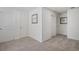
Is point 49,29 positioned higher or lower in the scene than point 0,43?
higher

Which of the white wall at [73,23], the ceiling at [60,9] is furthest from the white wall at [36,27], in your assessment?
the white wall at [73,23]

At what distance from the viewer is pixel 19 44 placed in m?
1.40

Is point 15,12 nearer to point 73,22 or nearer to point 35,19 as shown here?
point 35,19

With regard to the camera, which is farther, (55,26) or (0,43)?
(55,26)

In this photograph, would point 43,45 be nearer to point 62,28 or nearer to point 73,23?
point 62,28

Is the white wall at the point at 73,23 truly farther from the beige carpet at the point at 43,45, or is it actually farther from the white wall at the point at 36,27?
the white wall at the point at 36,27

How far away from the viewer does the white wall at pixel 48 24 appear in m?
1.42

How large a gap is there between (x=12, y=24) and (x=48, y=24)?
28.1 inches

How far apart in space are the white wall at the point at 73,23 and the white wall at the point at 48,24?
0.30 meters

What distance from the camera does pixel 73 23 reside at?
56.4 inches

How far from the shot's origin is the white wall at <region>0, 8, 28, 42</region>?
134 centimetres
